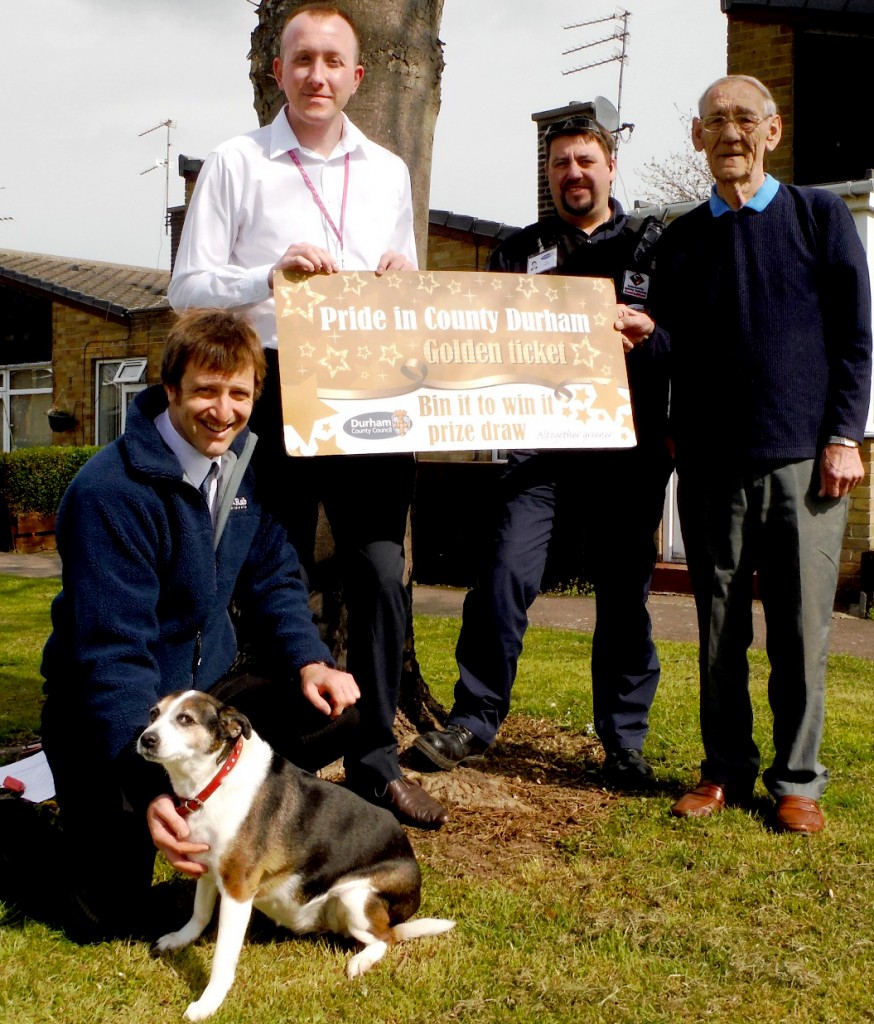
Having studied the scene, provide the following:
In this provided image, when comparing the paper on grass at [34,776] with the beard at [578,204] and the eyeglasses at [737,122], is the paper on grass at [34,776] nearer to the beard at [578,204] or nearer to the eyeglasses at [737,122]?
the beard at [578,204]

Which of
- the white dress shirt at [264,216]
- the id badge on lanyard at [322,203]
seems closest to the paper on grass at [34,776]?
the white dress shirt at [264,216]

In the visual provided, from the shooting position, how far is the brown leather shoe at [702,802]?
13.5 feet

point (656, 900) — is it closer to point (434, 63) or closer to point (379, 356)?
point (379, 356)

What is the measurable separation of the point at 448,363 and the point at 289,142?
89 centimetres

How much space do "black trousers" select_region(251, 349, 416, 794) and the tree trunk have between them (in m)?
0.64

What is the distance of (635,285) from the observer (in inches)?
171

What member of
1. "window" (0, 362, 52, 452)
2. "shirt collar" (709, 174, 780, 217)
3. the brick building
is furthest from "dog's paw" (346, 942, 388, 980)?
"window" (0, 362, 52, 452)

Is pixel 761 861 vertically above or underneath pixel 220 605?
underneath

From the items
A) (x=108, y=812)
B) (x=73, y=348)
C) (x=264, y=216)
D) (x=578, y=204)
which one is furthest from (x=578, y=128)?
(x=73, y=348)

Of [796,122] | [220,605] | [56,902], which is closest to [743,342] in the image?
[220,605]

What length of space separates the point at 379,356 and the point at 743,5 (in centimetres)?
1113

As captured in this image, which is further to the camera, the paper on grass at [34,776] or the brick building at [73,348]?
the brick building at [73,348]

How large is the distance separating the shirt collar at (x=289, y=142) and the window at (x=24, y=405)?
21418 mm

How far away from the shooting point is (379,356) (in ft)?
12.0
